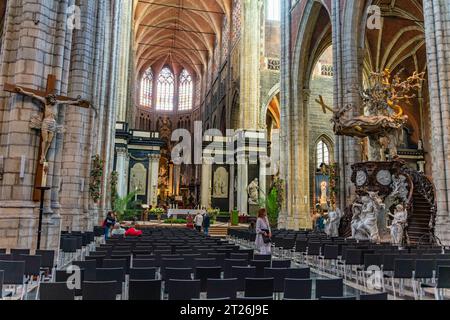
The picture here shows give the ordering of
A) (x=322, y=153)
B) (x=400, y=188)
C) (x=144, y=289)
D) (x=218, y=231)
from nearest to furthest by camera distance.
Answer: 1. (x=144, y=289)
2. (x=400, y=188)
3. (x=218, y=231)
4. (x=322, y=153)

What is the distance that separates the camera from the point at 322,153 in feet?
117

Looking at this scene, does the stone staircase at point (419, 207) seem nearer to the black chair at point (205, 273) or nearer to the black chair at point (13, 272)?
the black chair at point (205, 273)

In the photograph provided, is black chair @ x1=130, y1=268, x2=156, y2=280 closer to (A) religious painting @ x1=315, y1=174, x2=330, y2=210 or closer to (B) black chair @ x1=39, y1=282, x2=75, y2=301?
(B) black chair @ x1=39, y1=282, x2=75, y2=301

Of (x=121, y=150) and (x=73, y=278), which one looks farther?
(x=121, y=150)

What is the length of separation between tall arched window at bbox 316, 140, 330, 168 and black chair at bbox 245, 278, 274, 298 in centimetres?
3192

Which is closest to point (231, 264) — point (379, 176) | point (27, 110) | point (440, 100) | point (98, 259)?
point (98, 259)

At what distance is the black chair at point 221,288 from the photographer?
4.42m

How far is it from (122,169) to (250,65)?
14.6 meters

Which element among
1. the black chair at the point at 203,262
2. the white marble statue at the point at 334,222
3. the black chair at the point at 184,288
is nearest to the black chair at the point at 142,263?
the black chair at the point at 203,262

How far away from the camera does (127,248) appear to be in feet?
26.1

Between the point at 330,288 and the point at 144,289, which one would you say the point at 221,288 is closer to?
the point at 144,289

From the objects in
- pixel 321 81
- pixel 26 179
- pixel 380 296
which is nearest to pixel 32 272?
pixel 26 179

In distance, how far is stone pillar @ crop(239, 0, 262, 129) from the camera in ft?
106

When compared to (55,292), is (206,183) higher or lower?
higher
